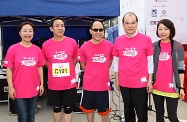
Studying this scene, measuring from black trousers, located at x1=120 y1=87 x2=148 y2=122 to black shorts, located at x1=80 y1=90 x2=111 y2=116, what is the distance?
0.31 meters

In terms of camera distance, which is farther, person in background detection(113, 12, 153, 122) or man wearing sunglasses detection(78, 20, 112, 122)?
man wearing sunglasses detection(78, 20, 112, 122)

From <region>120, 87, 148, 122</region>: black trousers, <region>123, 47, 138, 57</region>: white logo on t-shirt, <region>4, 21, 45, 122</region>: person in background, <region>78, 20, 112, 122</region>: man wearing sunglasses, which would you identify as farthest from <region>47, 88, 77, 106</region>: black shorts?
<region>123, 47, 138, 57</region>: white logo on t-shirt

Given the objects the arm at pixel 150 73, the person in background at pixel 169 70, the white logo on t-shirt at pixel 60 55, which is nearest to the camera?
the person in background at pixel 169 70

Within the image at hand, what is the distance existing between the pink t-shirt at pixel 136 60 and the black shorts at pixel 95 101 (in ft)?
1.37

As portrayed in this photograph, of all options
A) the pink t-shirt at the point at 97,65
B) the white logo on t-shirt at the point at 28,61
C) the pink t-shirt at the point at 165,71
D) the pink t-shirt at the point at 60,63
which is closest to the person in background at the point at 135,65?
the pink t-shirt at the point at 165,71

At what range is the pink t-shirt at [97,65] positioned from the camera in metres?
3.24

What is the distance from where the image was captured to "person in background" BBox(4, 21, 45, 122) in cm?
294

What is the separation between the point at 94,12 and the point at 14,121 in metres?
2.64

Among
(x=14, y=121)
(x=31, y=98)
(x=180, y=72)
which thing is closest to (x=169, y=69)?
(x=180, y=72)

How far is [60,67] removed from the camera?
3.24 meters

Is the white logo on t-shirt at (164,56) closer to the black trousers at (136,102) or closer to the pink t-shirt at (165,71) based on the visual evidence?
the pink t-shirt at (165,71)

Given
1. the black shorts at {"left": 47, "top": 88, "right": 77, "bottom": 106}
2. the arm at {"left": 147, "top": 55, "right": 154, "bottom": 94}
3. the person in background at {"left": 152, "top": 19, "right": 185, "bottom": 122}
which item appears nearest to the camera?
the person in background at {"left": 152, "top": 19, "right": 185, "bottom": 122}

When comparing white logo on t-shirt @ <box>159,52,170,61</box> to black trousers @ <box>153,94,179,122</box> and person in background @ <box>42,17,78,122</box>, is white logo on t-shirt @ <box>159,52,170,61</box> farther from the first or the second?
person in background @ <box>42,17,78,122</box>

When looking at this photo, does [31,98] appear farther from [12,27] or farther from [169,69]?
[12,27]
